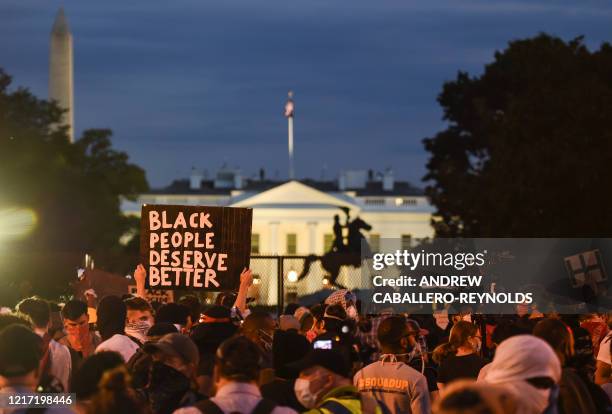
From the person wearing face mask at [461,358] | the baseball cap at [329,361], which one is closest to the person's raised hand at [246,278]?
the person wearing face mask at [461,358]

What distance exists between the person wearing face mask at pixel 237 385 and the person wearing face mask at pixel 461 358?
10.4 ft

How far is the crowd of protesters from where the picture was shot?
20.2ft

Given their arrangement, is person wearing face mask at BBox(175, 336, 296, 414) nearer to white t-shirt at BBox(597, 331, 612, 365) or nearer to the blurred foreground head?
the blurred foreground head

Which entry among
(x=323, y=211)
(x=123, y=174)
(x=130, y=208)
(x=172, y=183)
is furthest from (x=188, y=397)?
(x=172, y=183)

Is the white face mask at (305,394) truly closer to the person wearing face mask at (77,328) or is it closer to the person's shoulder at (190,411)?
the person's shoulder at (190,411)

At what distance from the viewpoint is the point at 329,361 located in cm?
668

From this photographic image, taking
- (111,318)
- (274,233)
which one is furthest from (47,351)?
(274,233)

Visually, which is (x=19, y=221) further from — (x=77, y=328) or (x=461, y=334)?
(x=461, y=334)

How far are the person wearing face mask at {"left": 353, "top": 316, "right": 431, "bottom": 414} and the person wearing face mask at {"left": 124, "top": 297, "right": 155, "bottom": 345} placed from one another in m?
2.55

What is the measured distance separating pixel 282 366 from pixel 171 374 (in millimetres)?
728

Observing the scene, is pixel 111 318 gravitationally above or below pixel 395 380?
above

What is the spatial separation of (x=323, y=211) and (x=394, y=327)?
11384cm

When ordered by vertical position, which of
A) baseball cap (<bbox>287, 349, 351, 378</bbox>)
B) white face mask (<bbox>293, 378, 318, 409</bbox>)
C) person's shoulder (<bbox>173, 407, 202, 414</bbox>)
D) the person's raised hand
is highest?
the person's raised hand

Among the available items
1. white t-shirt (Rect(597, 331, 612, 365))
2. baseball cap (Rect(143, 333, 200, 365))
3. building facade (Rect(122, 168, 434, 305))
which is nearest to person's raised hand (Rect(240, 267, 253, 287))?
white t-shirt (Rect(597, 331, 612, 365))
